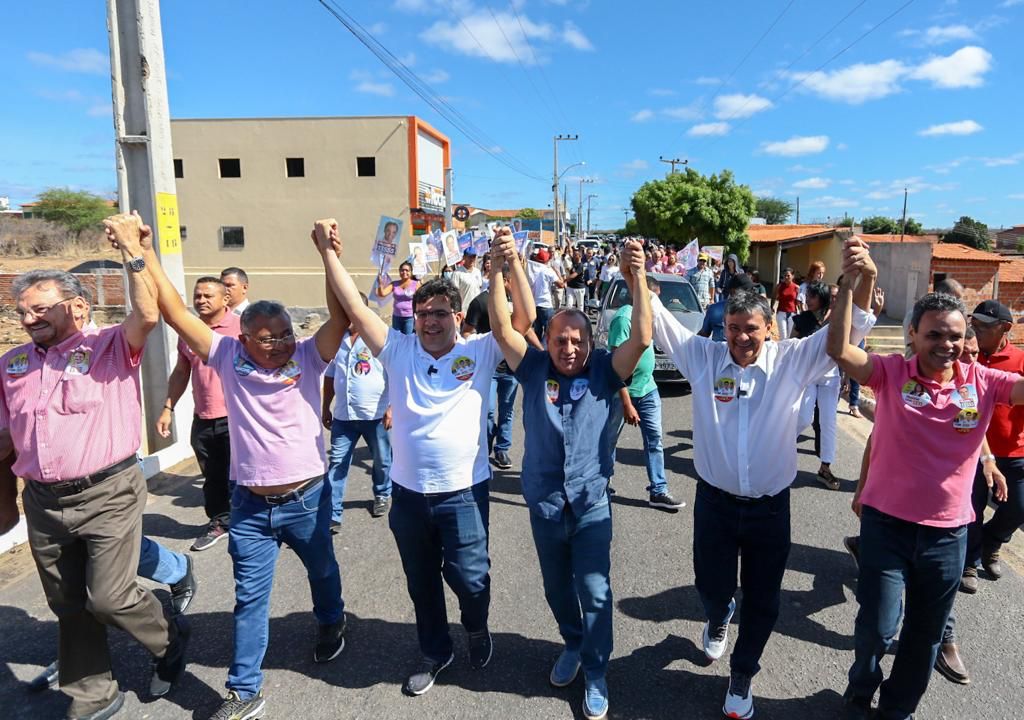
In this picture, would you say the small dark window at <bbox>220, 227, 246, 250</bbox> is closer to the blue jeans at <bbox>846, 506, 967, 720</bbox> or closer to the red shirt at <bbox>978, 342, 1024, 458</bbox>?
the red shirt at <bbox>978, 342, 1024, 458</bbox>

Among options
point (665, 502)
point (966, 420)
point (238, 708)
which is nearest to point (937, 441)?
point (966, 420)

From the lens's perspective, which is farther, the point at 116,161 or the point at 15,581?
the point at 116,161

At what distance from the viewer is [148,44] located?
243 inches

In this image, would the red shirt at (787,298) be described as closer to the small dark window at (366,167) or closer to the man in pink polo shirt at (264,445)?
the man in pink polo shirt at (264,445)

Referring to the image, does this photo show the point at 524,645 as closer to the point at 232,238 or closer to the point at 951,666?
the point at 951,666

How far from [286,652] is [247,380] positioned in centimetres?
151

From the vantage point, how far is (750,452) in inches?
113

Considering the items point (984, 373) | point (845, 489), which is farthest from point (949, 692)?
point (845, 489)

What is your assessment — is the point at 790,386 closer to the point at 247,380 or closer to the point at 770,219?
the point at 247,380

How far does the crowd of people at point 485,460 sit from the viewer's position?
274cm

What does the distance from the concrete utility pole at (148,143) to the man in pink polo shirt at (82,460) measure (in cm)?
328

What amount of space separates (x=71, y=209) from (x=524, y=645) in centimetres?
5880

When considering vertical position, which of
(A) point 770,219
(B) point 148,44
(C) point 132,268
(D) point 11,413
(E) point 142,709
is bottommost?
(E) point 142,709

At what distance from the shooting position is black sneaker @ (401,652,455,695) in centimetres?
311
